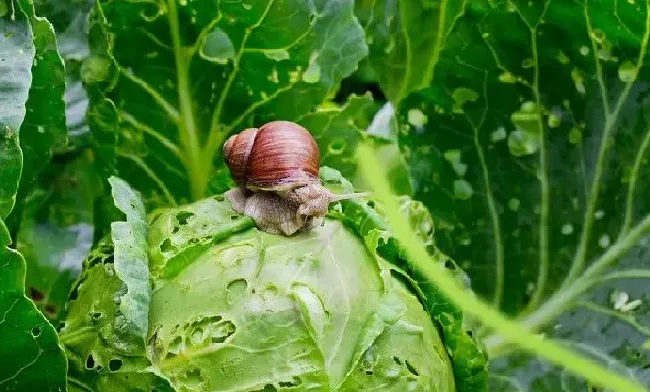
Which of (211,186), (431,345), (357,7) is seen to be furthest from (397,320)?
(357,7)

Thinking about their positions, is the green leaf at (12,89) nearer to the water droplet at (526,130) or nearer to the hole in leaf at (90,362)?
the hole in leaf at (90,362)

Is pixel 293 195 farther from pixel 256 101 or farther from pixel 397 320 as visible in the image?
pixel 256 101

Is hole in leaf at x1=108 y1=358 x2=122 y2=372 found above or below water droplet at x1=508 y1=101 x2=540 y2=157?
below

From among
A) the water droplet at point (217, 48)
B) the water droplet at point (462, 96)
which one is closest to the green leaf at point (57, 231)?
the water droplet at point (217, 48)

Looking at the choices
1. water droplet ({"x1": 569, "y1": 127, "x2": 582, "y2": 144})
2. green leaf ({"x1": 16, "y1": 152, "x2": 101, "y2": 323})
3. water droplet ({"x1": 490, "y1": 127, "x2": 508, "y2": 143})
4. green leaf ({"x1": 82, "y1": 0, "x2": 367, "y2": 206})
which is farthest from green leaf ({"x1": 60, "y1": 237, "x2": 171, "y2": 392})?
water droplet ({"x1": 569, "y1": 127, "x2": 582, "y2": 144})

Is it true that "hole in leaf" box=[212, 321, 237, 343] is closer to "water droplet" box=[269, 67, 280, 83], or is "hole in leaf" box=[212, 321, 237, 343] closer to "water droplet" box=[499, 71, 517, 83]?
"water droplet" box=[269, 67, 280, 83]
